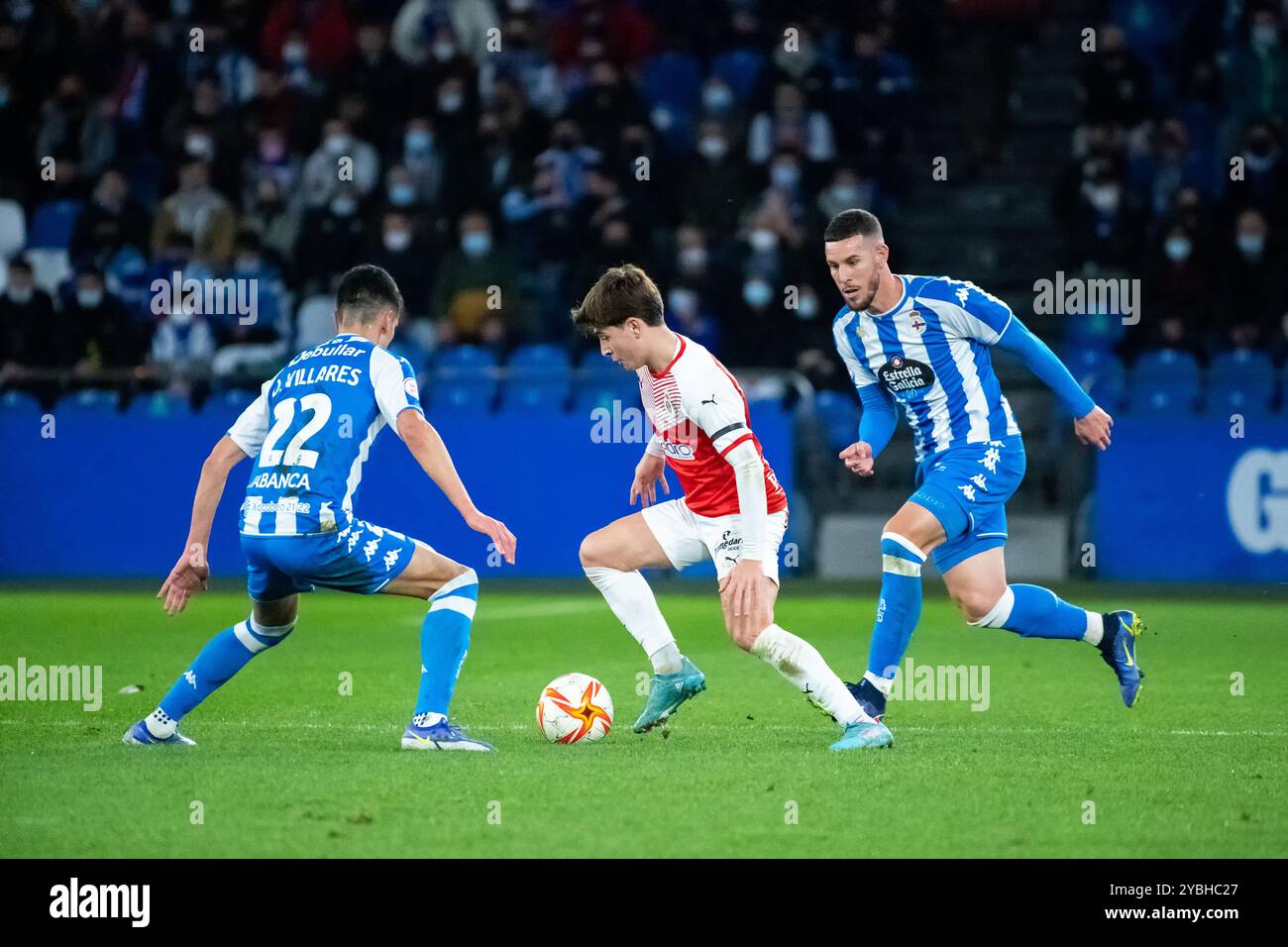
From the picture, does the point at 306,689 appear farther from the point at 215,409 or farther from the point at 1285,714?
the point at 215,409

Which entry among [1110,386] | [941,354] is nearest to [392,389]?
[941,354]

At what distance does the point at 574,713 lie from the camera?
684 centimetres

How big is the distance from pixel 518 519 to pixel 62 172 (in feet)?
20.6

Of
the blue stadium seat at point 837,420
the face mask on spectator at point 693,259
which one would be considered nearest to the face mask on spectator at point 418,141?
the face mask on spectator at point 693,259

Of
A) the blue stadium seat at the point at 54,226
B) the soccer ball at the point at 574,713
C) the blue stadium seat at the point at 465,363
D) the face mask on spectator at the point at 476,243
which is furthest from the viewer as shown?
the blue stadium seat at the point at 54,226

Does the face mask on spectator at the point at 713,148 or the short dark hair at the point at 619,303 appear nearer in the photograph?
the short dark hair at the point at 619,303

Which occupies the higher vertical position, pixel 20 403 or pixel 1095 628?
pixel 20 403

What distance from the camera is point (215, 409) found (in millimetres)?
14211

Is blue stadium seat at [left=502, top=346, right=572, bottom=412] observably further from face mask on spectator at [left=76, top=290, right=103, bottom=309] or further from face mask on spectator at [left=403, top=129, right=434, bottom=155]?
face mask on spectator at [left=76, top=290, right=103, bottom=309]

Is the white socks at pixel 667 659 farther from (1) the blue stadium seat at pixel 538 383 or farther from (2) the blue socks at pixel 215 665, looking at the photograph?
(1) the blue stadium seat at pixel 538 383

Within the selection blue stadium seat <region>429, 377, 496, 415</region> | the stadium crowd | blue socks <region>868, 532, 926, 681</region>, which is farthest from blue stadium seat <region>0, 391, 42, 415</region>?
blue socks <region>868, 532, 926, 681</region>

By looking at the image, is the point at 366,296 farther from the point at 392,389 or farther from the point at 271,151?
the point at 271,151

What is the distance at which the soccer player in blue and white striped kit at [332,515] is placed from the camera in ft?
21.1

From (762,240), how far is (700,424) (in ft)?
30.4
